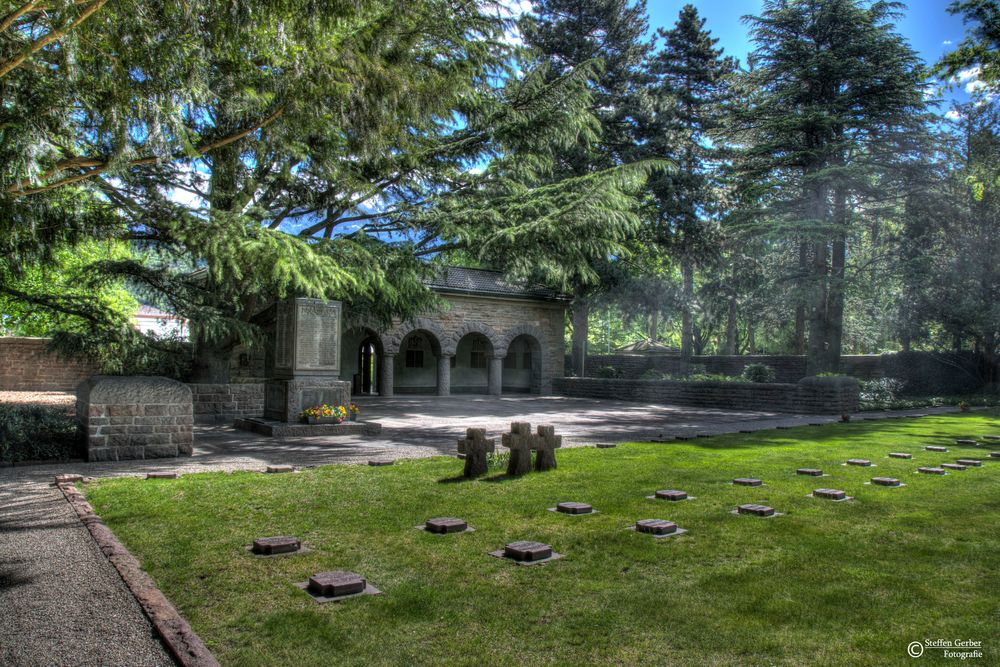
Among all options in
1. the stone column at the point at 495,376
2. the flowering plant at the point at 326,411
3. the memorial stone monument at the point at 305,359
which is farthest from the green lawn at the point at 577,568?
the stone column at the point at 495,376

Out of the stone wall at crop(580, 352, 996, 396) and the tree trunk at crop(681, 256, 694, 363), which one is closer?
the stone wall at crop(580, 352, 996, 396)

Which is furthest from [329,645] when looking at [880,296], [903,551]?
[880,296]

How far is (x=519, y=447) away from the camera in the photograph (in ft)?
22.6

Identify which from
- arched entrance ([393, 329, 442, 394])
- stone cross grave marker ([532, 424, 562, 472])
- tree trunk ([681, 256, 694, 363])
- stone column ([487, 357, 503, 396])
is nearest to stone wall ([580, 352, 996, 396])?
tree trunk ([681, 256, 694, 363])

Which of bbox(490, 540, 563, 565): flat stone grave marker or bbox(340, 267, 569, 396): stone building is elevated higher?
bbox(340, 267, 569, 396): stone building

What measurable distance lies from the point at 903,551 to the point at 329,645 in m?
3.45

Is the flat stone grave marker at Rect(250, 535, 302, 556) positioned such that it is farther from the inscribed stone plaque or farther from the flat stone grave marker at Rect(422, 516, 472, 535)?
the inscribed stone plaque

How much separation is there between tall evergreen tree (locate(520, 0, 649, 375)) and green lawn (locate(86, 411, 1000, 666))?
757 inches

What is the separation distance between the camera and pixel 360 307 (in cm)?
1407

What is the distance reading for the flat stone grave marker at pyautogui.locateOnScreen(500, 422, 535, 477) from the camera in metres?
6.85

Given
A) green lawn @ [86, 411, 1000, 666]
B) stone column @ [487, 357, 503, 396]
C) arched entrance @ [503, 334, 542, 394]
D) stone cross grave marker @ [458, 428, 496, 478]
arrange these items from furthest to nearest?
arched entrance @ [503, 334, 542, 394], stone column @ [487, 357, 503, 396], stone cross grave marker @ [458, 428, 496, 478], green lawn @ [86, 411, 1000, 666]

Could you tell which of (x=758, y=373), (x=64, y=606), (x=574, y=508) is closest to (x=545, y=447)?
(x=574, y=508)

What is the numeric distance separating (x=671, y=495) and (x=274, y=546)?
325cm

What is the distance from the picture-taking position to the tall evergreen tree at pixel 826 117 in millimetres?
21562
